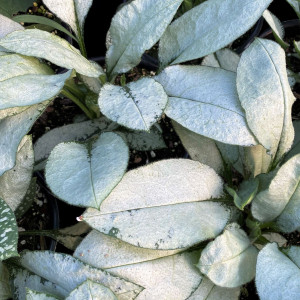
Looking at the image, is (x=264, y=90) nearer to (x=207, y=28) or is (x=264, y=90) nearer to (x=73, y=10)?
(x=207, y=28)

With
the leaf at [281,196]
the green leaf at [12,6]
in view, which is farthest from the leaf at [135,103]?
the green leaf at [12,6]

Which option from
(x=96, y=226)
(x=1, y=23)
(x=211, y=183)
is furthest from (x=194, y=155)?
(x=1, y=23)

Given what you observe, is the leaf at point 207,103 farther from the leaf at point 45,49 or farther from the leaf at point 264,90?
the leaf at point 45,49

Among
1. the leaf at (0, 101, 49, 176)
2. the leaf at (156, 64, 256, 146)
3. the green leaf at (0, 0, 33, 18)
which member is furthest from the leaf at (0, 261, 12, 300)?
the green leaf at (0, 0, 33, 18)

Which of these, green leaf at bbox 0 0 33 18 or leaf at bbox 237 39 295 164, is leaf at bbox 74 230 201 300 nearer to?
leaf at bbox 237 39 295 164

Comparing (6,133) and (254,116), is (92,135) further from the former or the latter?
(254,116)
